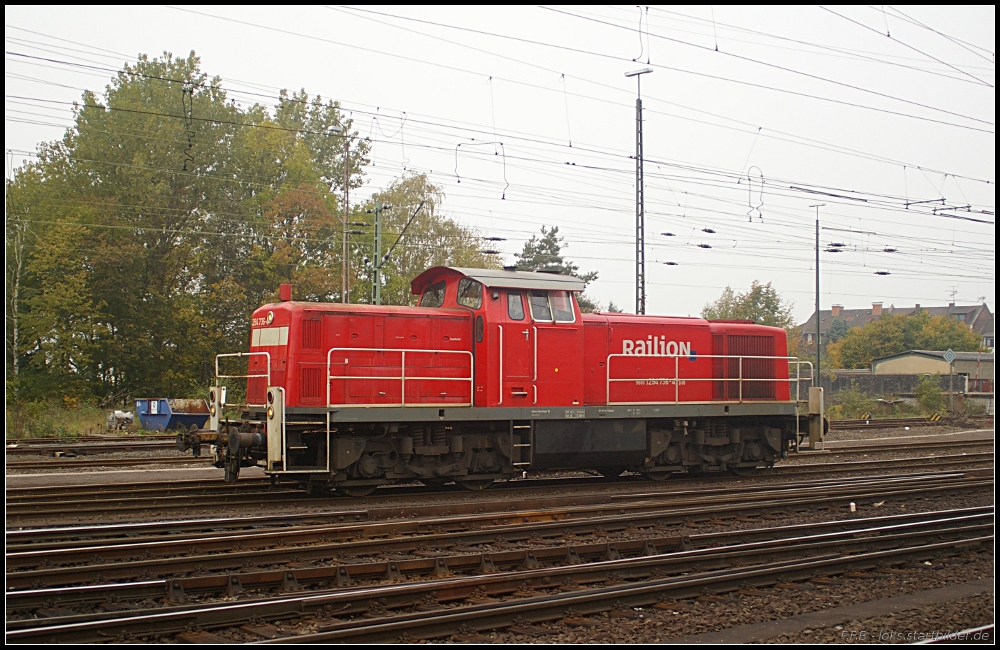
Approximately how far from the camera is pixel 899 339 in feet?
222

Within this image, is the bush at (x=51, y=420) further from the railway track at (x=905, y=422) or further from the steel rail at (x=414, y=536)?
the railway track at (x=905, y=422)

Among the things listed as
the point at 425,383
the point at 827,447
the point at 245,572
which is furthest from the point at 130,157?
the point at 245,572

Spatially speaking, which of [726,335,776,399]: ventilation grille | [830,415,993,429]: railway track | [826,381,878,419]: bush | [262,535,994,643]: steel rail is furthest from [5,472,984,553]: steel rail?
[826,381,878,419]: bush

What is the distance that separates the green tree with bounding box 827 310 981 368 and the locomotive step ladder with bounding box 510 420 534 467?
6119cm

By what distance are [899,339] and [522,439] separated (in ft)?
208

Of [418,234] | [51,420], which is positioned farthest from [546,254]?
[51,420]

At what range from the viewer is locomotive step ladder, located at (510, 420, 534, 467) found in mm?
13594

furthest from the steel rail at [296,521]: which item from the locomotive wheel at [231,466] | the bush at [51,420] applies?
the bush at [51,420]

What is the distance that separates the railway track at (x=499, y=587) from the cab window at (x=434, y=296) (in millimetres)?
6669

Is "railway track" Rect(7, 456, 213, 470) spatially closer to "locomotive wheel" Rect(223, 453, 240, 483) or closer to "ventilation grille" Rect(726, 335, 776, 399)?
"locomotive wheel" Rect(223, 453, 240, 483)

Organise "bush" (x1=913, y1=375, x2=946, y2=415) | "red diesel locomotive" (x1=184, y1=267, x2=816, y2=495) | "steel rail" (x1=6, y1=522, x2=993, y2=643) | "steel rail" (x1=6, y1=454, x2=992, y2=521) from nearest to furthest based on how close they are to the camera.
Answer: "steel rail" (x1=6, y1=522, x2=993, y2=643) → "steel rail" (x1=6, y1=454, x2=992, y2=521) → "red diesel locomotive" (x1=184, y1=267, x2=816, y2=495) → "bush" (x1=913, y1=375, x2=946, y2=415)

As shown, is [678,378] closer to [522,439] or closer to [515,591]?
[522,439]

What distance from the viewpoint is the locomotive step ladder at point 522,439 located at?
535 inches

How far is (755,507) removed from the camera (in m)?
11.6
